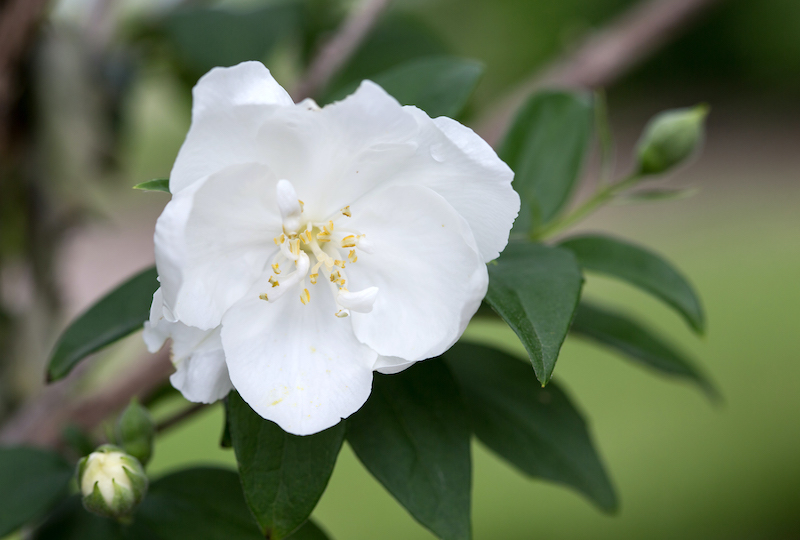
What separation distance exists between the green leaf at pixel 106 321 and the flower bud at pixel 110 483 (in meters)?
0.08

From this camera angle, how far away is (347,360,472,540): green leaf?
0.47 m

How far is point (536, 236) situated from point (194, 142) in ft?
1.23

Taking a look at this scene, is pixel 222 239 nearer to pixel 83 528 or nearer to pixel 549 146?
pixel 83 528

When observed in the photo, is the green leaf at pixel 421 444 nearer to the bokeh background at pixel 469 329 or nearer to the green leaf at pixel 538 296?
the green leaf at pixel 538 296

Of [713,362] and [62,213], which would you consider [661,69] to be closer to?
[713,362]

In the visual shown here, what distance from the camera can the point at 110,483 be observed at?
1.50ft

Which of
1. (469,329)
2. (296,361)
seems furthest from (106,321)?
(469,329)

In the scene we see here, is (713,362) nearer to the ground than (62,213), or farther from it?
nearer to the ground

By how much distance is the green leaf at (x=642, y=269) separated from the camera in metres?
0.58

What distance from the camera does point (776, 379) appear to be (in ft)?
6.71

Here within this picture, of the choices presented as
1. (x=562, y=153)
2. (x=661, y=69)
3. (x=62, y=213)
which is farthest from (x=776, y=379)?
(x=661, y=69)

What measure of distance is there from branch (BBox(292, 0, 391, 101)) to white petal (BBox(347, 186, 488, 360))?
48 centimetres

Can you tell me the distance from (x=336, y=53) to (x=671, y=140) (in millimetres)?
444

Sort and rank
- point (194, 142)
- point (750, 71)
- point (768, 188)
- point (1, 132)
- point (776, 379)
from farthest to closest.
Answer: point (750, 71), point (768, 188), point (776, 379), point (1, 132), point (194, 142)
